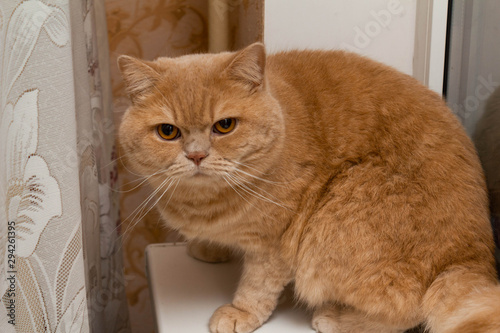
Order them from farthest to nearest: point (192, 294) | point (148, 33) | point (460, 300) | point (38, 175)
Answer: point (148, 33) → point (192, 294) → point (460, 300) → point (38, 175)

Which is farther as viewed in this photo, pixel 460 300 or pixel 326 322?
pixel 326 322

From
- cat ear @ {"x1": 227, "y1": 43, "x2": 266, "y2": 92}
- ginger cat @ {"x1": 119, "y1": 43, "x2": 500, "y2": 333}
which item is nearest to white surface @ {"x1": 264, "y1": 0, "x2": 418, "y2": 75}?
ginger cat @ {"x1": 119, "y1": 43, "x2": 500, "y2": 333}

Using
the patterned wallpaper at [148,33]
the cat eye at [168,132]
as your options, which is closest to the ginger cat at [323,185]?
the cat eye at [168,132]

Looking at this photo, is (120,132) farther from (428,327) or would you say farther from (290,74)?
(428,327)

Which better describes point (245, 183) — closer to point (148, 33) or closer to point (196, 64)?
point (196, 64)

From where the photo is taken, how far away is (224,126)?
97cm

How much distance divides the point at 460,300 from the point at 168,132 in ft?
2.08

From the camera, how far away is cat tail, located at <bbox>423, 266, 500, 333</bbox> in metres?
0.77

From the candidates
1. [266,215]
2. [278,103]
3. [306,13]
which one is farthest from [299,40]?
[266,215]

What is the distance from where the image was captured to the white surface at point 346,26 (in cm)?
120

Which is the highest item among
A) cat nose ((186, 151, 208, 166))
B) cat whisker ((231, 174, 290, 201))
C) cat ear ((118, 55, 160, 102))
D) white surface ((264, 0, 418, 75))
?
white surface ((264, 0, 418, 75))

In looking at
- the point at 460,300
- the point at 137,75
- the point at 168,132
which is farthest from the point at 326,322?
the point at 137,75

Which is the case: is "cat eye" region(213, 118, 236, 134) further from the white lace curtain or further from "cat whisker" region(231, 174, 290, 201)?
the white lace curtain

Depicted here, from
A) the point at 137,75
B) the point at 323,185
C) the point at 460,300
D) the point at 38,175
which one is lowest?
the point at 460,300
